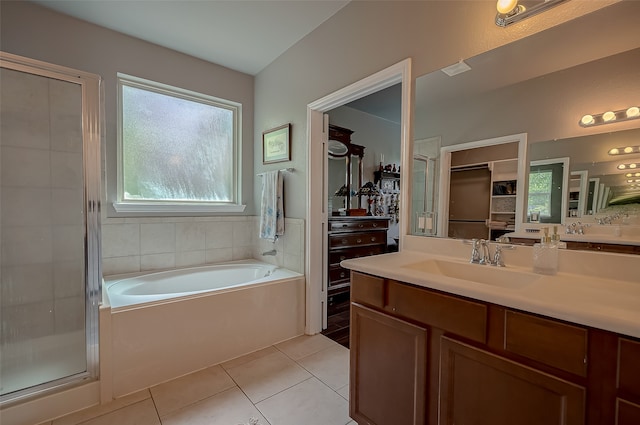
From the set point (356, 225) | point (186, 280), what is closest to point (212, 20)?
point (186, 280)

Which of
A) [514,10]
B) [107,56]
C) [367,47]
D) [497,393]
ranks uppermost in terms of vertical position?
[107,56]

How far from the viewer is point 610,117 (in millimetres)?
1087

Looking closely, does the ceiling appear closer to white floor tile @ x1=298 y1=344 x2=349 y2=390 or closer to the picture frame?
the picture frame

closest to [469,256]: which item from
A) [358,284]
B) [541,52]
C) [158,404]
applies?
[358,284]

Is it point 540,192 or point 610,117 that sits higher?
point 610,117

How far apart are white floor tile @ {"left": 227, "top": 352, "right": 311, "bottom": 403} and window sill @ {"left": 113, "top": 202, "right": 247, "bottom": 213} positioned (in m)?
1.58

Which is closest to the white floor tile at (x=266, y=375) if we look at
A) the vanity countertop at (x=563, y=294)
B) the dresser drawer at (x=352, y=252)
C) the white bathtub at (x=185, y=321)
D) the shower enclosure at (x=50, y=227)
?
the white bathtub at (x=185, y=321)

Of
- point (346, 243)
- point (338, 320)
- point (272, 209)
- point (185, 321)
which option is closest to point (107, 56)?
point (272, 209)

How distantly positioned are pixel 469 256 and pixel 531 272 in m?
0.30

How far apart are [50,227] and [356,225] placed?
8.68ft

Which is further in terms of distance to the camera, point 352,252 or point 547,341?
point 352,252

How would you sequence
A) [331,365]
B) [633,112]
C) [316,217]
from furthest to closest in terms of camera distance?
[316,217] → [331,365] → [633,112]

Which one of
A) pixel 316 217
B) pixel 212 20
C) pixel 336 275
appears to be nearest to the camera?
pixel 212 20

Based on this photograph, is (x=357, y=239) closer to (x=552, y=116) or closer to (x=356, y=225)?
(x=356, y=225)
